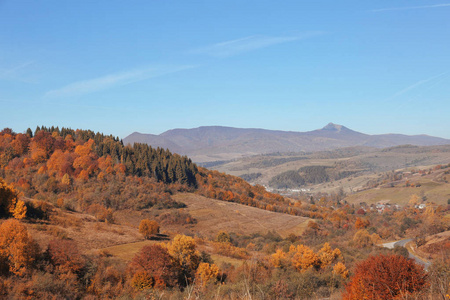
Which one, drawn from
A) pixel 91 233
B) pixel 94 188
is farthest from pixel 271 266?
pixel 94 188

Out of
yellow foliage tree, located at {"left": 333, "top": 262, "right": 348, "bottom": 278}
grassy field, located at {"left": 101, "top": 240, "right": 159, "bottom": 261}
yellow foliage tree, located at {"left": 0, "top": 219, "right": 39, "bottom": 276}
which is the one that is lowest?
yellow foliage tree, located at {"left": 333, "top": 262, "right": 348, "bottom": 278}

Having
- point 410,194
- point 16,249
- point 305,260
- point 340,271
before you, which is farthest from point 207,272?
point 410,194

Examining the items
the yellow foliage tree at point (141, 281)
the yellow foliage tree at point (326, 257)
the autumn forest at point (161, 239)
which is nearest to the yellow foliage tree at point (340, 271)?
the autumn forest at point (161, 239)

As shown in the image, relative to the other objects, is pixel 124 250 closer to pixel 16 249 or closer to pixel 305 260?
pixel 16 249

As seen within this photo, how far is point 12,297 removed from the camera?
65.2 ft

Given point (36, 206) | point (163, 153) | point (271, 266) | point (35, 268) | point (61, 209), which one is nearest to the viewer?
point (35, 268)

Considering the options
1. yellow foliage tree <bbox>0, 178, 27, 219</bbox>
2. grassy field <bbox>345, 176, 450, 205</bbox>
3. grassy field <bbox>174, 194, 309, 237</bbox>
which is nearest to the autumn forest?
yellow foliage tree <bbox>0, 178, 27, 219</bbox>

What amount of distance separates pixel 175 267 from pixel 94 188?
63.7 meters

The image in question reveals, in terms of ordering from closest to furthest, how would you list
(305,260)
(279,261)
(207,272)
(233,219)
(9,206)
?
(207,272) → (305,260) → (9,206) → (279,261) → (233,219)

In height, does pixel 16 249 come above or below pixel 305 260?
above

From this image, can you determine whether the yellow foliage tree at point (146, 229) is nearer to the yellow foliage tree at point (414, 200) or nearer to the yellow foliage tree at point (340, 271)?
the yellow foliage tree at point (340, 271)

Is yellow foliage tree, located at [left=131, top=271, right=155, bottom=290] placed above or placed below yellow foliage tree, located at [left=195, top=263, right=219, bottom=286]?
above

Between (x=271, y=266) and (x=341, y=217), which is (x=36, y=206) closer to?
(x=271, y=266)

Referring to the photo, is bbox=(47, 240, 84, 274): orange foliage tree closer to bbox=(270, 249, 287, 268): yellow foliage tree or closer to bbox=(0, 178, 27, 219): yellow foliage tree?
bbox=(0, 178, 27, 219): yellow foliage tree
